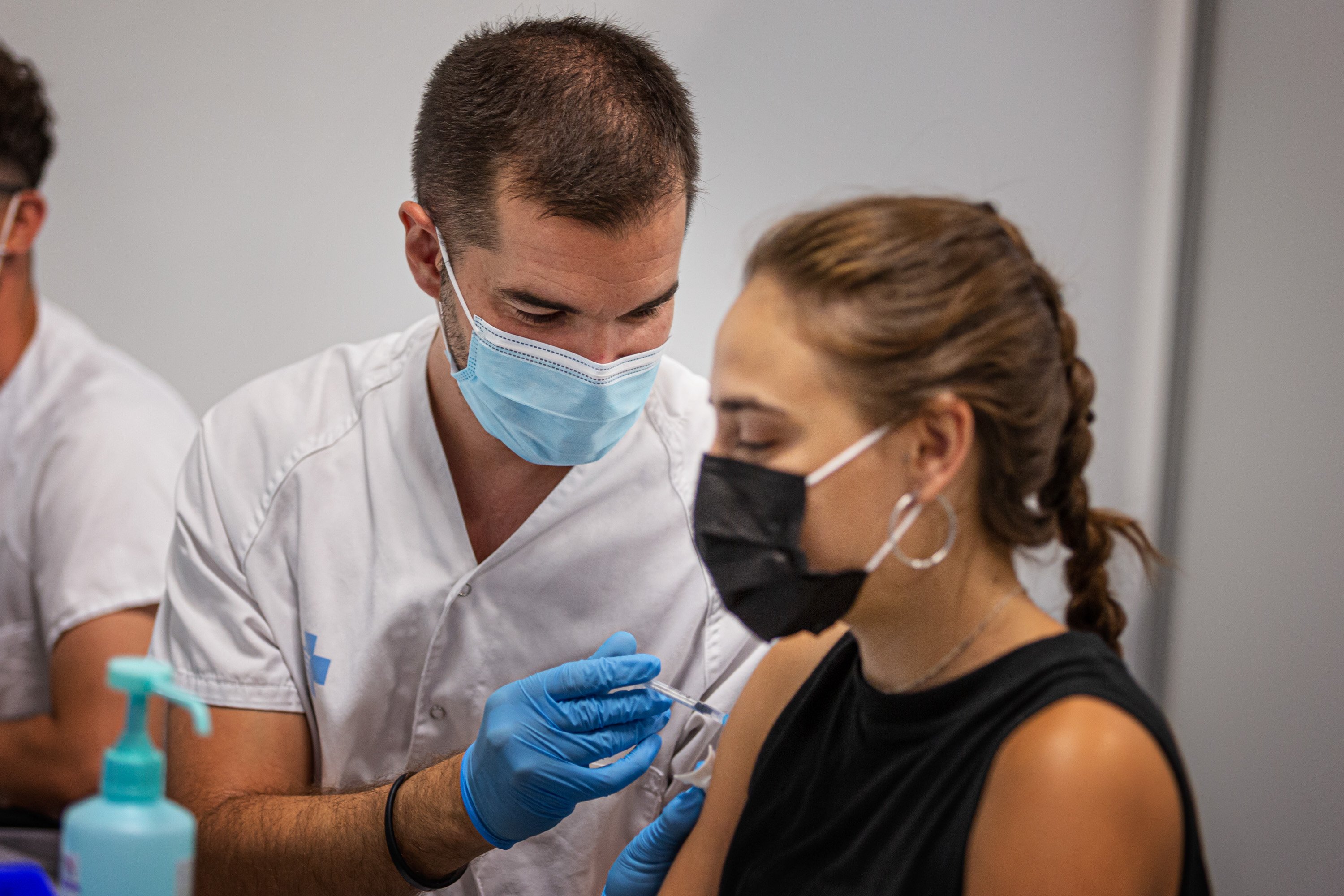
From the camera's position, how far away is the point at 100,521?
2.09 metres

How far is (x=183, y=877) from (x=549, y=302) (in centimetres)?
86

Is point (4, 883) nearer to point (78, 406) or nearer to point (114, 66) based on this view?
point (78, 406)

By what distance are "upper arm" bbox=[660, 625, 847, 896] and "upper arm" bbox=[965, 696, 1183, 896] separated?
0.38m

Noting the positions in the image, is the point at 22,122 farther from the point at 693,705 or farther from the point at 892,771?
the point at 892,771

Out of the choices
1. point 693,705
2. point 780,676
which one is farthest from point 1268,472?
point 693,705

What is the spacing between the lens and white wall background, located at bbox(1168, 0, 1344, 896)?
1974mm

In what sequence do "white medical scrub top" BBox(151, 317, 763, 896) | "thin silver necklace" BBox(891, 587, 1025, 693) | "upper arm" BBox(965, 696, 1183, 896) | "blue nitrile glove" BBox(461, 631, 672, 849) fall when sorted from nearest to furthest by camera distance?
"upper arm" BBox(965, 696, 1183, 896)
"thin silver necklace" BBox(891, 587, 1025, 693)
"blue nitrile glove" BBox(461, 631, 672, 849)
"white medical scrub top" BBox(151, 317, 763, 896)

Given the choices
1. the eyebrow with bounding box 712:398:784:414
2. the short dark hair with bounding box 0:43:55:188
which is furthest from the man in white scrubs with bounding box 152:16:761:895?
the short dark hair with bounding box 0:43:55:188

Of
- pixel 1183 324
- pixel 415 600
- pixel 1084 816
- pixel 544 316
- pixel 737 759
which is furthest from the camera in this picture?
pixel 1183 324

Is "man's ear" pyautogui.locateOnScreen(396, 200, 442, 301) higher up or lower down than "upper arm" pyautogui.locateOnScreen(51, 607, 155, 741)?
higher up

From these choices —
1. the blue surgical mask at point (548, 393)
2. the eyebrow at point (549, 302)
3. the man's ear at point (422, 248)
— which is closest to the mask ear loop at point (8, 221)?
the man's ear at point (422, 248)

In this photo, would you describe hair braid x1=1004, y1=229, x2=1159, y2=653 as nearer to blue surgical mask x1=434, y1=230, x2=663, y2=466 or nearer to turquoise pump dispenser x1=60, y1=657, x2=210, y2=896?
blue surgical mask x1=434, y1=230, x2=663, y2=466

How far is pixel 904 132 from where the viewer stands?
2.38m

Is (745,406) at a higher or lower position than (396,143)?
lower
